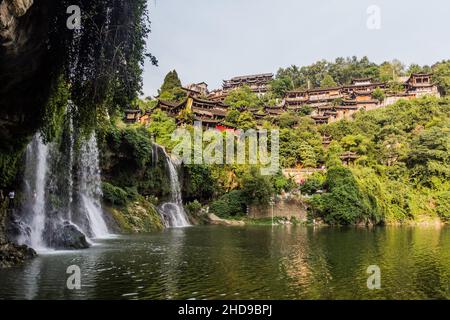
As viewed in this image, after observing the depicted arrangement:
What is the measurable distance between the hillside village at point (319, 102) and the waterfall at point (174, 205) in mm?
17905

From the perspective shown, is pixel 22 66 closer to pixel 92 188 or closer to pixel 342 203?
pixel 92 188

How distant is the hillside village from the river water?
38265mm

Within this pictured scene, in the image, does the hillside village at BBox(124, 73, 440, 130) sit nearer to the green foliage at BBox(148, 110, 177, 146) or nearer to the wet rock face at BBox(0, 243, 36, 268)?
the green foliage at BBox(148, 110, 177, 146)

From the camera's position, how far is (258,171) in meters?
38.4

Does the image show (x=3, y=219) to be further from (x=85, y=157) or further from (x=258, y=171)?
(x=258, y=171)

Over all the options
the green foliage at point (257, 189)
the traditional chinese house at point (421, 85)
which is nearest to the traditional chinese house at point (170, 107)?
the green foliage at point (257, 189)

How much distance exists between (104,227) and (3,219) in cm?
949

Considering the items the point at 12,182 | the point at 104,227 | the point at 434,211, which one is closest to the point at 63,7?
the point at 12,182

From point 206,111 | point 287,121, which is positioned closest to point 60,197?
point 206,111

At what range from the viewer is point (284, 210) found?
38.0 metres

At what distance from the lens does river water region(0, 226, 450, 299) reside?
8.26 m

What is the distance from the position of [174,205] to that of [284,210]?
38.1 feet

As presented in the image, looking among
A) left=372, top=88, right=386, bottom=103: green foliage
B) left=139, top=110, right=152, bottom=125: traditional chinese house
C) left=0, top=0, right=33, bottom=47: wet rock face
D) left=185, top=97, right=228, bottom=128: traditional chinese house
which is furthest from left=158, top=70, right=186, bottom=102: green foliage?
left=0, top=0, right=33, bottom=47: wet rock face

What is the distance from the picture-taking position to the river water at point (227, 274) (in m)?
8.26
